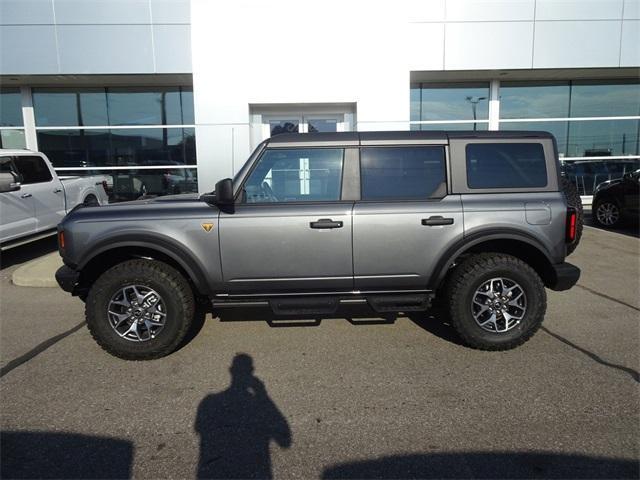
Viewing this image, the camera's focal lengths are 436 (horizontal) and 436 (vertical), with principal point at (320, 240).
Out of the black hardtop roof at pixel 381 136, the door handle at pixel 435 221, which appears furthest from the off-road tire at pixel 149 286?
the door handle at pixel 435 221

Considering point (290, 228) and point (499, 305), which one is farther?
point (499, 305)

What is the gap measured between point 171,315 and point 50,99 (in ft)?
42.7

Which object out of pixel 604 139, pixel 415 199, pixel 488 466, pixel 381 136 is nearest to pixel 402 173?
pixel 415 199

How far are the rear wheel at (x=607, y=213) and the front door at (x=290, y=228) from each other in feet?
31.6

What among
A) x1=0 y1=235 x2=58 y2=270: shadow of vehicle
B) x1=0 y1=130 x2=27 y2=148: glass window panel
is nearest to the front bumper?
x1=0 y1=235 x2=58 y2=270: shadow of vehicle

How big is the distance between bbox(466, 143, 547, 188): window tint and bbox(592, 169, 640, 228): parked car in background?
781 cm

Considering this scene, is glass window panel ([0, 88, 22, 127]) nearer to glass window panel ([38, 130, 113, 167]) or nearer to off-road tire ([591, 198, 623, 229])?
glass window panel ([38, 130, 113, 167])

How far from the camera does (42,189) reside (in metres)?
8.17

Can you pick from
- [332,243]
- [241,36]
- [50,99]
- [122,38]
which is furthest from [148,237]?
[50,99]

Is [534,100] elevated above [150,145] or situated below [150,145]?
above

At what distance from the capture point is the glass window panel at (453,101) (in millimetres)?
13539

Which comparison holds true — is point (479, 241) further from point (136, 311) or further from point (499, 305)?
point (136, 311)

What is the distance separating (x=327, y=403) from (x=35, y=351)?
2.92 metres

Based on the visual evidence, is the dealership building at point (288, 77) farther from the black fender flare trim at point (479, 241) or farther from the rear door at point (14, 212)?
the black fender flare trim at point (479, 241)
